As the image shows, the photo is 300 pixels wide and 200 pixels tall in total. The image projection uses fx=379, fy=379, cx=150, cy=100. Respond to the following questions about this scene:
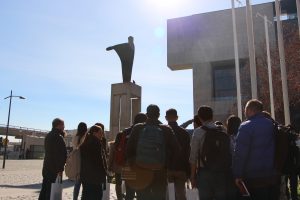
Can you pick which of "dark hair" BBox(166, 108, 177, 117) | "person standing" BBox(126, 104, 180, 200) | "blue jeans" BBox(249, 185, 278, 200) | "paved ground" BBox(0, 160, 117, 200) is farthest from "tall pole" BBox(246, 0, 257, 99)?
"blue jeans" BBox(249, 185, 278, 200)

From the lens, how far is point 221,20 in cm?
4762

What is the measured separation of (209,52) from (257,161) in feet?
147

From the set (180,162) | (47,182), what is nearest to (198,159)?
(180,162)

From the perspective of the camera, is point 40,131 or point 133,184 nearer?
point 133,184

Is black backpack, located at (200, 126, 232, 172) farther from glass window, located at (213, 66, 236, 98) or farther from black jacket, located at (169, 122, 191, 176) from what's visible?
glass window, located at (213, 66, 236, 98)

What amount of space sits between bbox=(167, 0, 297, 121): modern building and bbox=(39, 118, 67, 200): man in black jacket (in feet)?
129

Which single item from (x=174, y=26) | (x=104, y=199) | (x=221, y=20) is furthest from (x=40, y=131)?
(x=104, y=199)

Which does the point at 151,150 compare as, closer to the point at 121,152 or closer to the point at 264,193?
the point at 264,193

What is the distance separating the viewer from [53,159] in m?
7.19

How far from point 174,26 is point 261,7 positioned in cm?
1130

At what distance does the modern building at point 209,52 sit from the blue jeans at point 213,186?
40.9m

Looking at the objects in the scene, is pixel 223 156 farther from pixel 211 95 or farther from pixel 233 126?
pixel 211 95

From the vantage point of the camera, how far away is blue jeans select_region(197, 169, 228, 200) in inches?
196

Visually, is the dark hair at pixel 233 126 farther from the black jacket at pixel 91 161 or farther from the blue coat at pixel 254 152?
the black jacket at pixel 91 161
